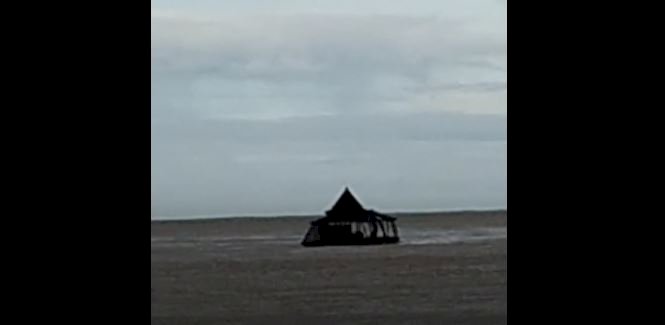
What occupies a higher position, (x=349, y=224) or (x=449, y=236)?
(x=349, y=224)

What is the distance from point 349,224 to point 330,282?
8.43m

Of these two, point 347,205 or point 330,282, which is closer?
point 330,282

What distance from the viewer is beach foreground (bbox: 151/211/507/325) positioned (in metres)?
17.5

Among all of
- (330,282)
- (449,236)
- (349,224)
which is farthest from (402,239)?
(330,282)

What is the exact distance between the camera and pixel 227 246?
140 ft

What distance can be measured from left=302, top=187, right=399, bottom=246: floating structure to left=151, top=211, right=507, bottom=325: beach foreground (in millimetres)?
444

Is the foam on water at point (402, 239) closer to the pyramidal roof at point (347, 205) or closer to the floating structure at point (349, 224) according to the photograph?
the floating structure at point (349, 224)

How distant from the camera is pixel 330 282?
2486cm

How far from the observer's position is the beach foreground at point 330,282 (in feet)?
57.4

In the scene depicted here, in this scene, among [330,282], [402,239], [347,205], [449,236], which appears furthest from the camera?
[449,236]

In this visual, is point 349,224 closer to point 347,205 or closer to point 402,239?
point 347,205

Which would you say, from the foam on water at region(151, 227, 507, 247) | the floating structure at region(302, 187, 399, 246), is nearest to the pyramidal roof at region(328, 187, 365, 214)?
the floating structure at region(302, 187, 399, 246)
